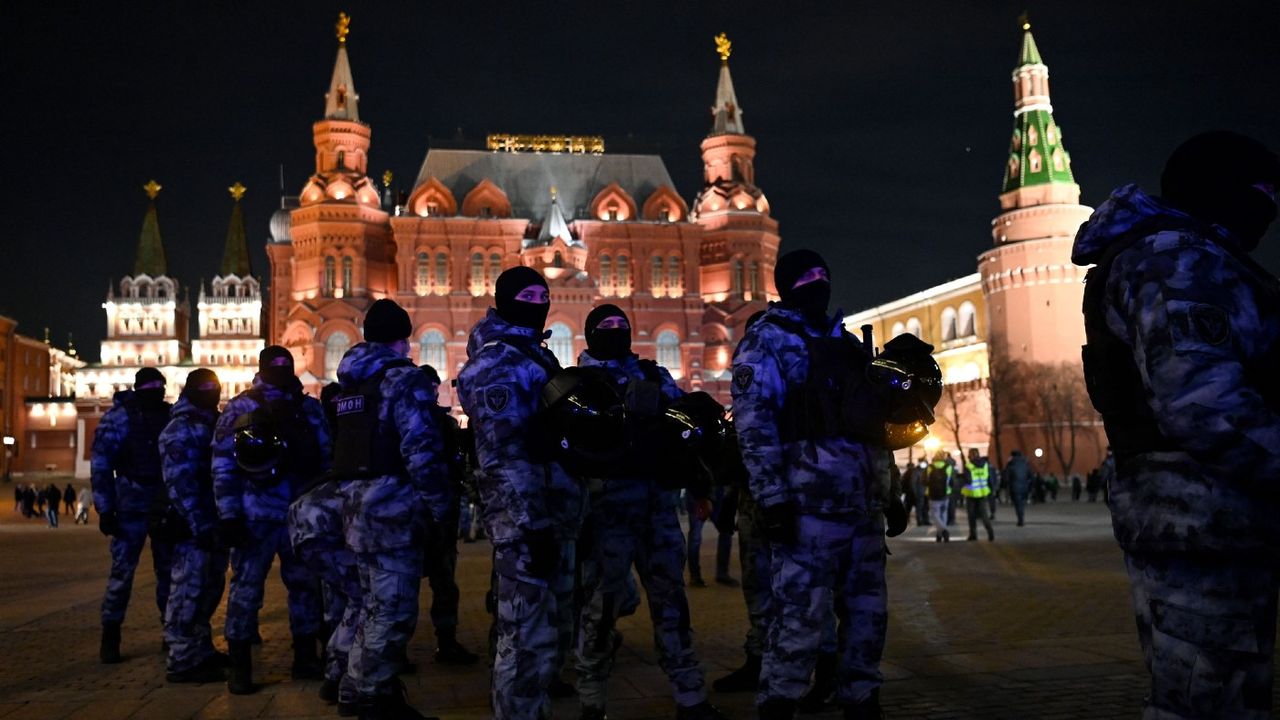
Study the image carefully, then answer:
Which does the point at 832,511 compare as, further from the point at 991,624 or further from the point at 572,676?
the point at 991,624

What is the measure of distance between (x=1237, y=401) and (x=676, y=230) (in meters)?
63.2

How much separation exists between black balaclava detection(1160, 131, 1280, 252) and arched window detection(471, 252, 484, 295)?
2369 inches

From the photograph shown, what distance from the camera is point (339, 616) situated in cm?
690

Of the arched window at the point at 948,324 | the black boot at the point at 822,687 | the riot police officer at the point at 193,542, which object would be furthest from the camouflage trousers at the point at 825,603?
the arched window at the point at 948,324

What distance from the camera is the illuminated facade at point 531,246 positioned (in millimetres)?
60969

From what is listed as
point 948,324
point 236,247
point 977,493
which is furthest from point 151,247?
point 977,493

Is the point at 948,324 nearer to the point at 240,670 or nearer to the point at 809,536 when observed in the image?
the point at 240,670

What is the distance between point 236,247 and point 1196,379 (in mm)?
104289

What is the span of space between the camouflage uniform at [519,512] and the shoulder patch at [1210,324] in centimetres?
289

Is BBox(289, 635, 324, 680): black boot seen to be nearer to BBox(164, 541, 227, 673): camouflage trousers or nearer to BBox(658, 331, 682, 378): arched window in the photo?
BBox(164, 541, 227, 673): camouflage trousers

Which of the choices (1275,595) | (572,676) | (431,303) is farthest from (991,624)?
(431,303)

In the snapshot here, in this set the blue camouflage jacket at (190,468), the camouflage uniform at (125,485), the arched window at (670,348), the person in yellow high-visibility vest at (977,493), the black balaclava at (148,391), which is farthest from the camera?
the arched window at (670,348)

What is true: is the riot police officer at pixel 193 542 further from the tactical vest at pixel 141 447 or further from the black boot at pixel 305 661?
the tactical vest at pixel 141 447

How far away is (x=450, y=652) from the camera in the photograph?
793 cm
